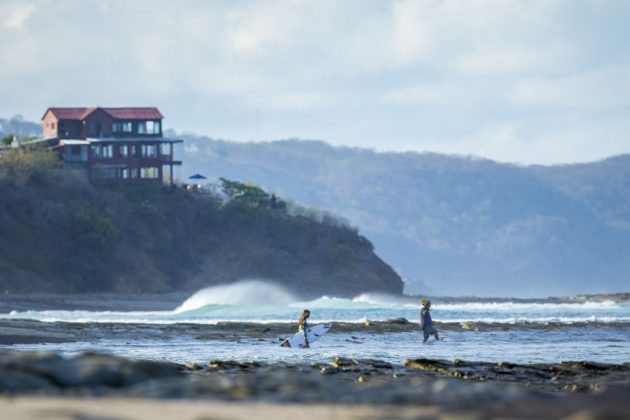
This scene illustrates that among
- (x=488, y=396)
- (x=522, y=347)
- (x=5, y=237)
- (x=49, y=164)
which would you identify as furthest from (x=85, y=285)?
(x=488, y=396)

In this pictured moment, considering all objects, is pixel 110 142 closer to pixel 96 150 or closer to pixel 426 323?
pixel 96 150

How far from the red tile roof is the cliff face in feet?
18.1

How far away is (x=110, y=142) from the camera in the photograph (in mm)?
114062

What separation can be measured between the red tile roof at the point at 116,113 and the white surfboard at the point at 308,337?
7620 centimetres

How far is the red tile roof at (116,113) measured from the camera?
117000 millimetres

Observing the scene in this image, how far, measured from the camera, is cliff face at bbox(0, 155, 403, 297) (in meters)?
102

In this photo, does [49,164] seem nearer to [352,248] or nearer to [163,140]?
[163,140]

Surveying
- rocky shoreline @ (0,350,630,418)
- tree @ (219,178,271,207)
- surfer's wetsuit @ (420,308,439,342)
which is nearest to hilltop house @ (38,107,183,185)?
tree @ (219,178,271,207)

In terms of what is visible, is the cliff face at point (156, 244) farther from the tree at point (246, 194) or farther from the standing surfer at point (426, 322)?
the standing surfer at point (426, 322)

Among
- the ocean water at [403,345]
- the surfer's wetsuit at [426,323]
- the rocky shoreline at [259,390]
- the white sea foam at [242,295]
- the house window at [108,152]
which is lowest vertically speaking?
the rocky shoreline at [259,390]

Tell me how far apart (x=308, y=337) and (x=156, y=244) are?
7257cm

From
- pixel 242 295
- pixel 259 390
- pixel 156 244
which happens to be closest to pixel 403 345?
pixel 259 390

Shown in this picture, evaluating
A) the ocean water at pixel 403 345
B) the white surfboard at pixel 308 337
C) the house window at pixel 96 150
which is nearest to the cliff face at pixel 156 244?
the house window at pixel 96 150

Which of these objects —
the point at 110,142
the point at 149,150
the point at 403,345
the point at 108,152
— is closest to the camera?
the point at 403,345
